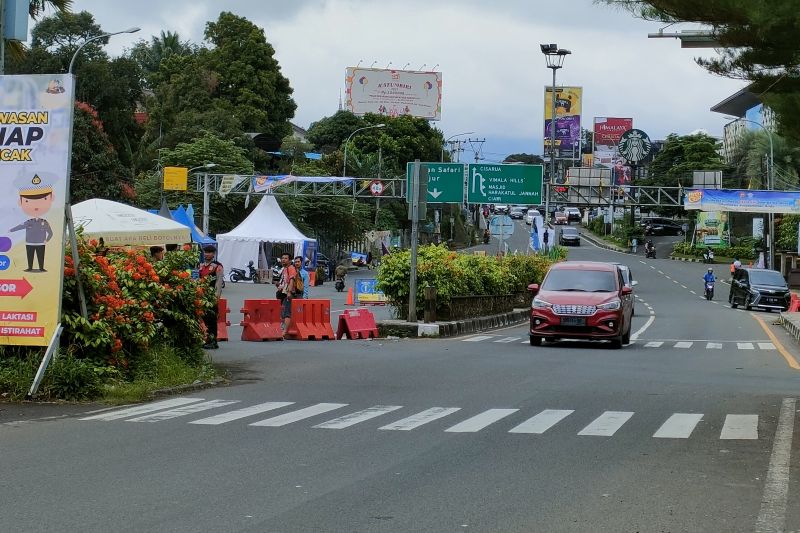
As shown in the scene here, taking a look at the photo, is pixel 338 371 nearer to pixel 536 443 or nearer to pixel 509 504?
pixel 536 443

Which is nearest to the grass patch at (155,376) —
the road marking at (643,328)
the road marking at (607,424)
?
the road marking at (607,424)

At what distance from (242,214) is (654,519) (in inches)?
2546

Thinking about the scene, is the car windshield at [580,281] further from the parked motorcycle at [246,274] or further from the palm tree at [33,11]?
the parked motorcycle at [246,274]

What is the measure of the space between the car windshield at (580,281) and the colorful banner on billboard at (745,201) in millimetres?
41432

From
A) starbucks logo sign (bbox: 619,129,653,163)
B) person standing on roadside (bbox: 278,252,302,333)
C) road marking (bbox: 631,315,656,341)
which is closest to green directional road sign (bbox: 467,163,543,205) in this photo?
road marking (bbox: 631,315,656,341)

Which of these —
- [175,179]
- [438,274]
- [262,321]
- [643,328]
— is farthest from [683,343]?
[175,179]

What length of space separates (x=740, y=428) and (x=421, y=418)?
130 inches

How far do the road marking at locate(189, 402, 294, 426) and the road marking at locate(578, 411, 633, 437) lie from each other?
11.5 ft

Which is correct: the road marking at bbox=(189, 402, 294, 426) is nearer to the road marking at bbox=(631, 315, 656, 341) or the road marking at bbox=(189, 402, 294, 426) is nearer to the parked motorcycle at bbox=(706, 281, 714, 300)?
the road marking at bbox=(631, 315, 656, 341)

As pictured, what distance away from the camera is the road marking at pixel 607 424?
1075 centimetres

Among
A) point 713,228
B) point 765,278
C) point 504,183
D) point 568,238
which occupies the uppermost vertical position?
point 504,183

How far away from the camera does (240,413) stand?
11.8 m

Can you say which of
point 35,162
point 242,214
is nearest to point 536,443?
point 35,162

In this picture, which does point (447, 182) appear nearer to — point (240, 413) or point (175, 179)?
point (175, 179)
